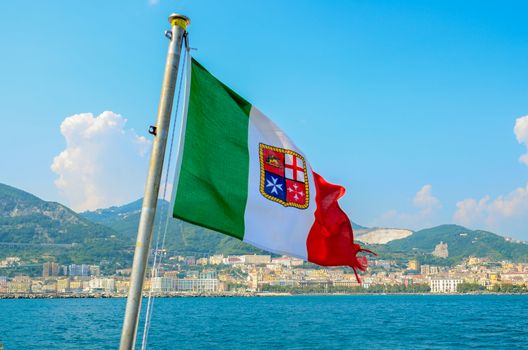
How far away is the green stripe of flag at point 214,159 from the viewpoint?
18.8 ft

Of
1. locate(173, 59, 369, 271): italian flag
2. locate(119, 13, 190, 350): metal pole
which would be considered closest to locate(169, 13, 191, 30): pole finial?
locate(119, 13, 190, 350): metal pole

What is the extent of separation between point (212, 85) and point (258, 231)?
1552 millimetres

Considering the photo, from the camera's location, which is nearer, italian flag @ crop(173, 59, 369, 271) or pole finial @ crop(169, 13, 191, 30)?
Answer: pole finial @ crop(169, 13, 191, 30)

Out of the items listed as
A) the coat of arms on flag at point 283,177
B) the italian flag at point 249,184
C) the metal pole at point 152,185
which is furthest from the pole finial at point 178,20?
Answer: the coat of arms on flag at point 283,177

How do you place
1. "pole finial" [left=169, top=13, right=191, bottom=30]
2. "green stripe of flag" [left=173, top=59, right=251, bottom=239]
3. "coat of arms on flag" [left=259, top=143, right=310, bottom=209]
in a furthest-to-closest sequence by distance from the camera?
"coat of arms on flag" [left=259, top=143, right=310, bottom=209], "green stripe of flag" [left=173, top=59, right=251, bottom=239], "pole finial" [left=169, top=13, right=191, bottom=30]

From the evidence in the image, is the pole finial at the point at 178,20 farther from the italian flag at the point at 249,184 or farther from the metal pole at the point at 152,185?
the italian flag at the point at 249,184

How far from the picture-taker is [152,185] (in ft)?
16.1

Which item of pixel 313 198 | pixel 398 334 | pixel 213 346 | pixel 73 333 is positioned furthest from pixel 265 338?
pixel 313 198

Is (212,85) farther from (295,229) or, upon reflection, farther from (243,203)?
(295,229)

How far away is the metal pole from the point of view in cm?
471

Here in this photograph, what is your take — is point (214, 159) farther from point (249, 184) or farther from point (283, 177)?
point (283, 177)

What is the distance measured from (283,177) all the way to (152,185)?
1872 mm

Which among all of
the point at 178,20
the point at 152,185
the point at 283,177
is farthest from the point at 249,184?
the point at 178,20

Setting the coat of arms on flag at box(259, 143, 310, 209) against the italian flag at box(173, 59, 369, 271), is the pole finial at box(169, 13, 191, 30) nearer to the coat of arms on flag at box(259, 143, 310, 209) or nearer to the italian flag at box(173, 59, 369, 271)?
the italian flag at box(173, 59, 369, 271)
